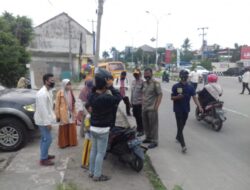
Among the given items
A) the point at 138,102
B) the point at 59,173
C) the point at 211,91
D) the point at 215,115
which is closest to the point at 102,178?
the point at 59,173

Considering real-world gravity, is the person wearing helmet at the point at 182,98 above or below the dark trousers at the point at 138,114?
above

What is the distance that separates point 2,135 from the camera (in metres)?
6.87

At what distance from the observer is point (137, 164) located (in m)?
5.43

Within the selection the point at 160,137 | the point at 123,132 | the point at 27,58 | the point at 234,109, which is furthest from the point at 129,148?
the point at 27,58

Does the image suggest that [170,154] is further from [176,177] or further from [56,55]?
[56,55]

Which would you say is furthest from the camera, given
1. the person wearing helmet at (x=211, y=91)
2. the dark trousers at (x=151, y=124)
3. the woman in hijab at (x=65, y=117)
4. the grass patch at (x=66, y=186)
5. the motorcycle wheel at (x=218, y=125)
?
the person wearing helmet at (x=211, y=91)

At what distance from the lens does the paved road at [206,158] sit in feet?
17.0

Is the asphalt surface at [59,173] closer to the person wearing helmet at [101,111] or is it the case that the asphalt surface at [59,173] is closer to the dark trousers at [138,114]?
the person wearing helmet at [101,111]

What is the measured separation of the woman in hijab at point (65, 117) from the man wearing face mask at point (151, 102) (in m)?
1.61

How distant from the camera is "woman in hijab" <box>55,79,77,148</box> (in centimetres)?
684

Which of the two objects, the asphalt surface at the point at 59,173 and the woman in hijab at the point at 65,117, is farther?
the woman in hijab at the point at 65,117

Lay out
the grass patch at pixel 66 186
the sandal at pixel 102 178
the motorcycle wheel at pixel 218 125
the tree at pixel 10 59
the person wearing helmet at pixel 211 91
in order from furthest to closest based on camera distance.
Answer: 1. the tree at pixel 10 59
2. the person wearing helmet at pixel 211 91
3. the motorcycle wheel at pixel 218 125
4. the sandal at pixel 102 178
5. the grass patch at pixel 66 186

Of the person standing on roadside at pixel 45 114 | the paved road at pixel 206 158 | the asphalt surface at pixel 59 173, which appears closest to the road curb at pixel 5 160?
the asphalt surface at pixel 59 173

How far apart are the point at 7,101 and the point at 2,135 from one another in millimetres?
723
